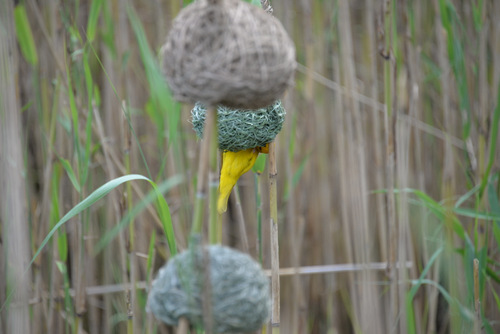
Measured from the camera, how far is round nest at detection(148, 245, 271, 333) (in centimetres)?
48

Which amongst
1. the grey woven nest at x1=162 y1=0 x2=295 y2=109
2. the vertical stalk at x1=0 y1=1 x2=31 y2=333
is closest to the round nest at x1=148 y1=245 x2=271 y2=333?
the grey woven nest at x1=162 y1=0 x2=295 y2=109

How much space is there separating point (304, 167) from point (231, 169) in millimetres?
782

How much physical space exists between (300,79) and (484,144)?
742 mm

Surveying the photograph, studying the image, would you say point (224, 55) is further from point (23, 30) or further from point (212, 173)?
point (23, 30)

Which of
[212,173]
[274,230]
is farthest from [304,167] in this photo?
[212,173]

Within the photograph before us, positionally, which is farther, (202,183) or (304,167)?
(304,167)

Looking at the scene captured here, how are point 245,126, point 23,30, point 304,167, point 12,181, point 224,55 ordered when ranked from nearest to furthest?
1. point 224,55
2. point 245,126
3. point 12,181
4. point 23,30
5. point 304,167

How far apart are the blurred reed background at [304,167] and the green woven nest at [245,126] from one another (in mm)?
72

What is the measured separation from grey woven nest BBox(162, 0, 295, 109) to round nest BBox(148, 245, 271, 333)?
15cm

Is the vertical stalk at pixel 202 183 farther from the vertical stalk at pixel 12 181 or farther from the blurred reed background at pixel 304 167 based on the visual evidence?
the vertical stalk at pixel 12 181

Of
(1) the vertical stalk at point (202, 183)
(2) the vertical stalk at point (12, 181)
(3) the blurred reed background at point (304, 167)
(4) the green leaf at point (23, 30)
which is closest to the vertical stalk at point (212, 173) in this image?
(1) the vertical stalk at point (202, 183)

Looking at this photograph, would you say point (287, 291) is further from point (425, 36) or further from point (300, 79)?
point (425, 36)

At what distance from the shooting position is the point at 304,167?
5.03ft

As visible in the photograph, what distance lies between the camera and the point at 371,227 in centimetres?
176
